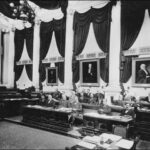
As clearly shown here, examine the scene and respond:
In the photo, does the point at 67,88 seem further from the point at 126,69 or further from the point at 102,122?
the point at 102,122

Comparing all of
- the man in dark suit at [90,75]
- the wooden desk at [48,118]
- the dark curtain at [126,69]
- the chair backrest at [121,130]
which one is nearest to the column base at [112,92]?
the dark curtain at [126,69]

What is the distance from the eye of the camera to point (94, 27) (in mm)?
8109

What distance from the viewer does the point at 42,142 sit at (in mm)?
4988

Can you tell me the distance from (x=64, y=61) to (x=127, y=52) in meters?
3.25

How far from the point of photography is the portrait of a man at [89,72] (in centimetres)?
805

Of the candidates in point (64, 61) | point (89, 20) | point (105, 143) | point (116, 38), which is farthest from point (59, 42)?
point (105, 143)

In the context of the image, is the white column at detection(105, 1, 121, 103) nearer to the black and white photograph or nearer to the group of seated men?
the black and white photograph

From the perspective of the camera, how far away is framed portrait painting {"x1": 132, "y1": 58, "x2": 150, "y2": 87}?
6.73 metres

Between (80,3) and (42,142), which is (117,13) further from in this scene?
(42,142)

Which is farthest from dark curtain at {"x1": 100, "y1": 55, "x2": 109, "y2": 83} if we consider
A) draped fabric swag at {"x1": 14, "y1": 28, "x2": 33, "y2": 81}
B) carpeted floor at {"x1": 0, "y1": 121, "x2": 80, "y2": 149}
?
draped fabric swag at {"x1": 14, "y1": 28, "x2": 33, "y2": 81}

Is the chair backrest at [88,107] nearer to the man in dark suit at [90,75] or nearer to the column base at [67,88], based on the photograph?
the man in dark suit at [90,75]

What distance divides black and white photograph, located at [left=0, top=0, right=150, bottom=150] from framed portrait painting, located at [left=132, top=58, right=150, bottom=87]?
0.11 feet

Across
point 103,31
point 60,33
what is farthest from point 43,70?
point 103,31

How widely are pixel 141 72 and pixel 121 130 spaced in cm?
287
